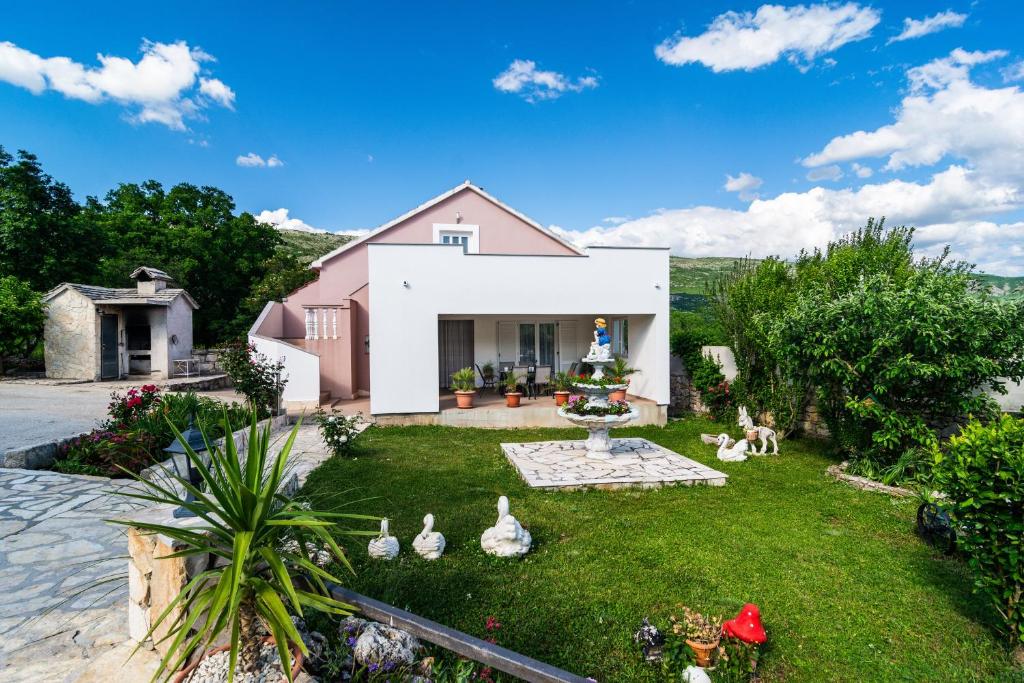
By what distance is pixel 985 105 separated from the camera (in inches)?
398

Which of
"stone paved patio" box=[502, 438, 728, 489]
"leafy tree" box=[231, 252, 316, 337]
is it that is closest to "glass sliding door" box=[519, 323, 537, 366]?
"stone paved patio" box=[502, 438, 728, 489]

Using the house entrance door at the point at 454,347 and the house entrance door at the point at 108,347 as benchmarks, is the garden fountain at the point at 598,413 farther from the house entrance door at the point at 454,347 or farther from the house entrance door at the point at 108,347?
the house entrance door at the point at 108,347

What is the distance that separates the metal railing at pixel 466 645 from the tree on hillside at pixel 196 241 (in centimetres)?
2847

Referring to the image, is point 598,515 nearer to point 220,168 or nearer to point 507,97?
point 507,97

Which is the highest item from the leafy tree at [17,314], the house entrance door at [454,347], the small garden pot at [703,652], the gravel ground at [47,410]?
the leafy tree at [17,314]

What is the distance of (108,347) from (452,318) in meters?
13.4

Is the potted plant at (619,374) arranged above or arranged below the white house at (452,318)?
below

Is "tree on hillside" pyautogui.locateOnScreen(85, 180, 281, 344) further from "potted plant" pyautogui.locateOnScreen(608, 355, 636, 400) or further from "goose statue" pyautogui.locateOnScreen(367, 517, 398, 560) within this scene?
"goose statue" pyautogui.locateOnScreen(367, 517, 398, 560)

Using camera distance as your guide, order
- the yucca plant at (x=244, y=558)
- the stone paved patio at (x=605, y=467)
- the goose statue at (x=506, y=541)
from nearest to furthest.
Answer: the yucca plant at (x=244, y=558) < the goose statue at (x=506, y=541) < the stone paved patio at (x=605, y=467)

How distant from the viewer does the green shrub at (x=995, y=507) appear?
316cm

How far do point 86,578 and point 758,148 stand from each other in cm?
2064

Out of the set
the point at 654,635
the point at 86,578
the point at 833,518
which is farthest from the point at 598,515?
the point at 86,578

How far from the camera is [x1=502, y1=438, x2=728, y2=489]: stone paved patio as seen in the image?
7.43 m

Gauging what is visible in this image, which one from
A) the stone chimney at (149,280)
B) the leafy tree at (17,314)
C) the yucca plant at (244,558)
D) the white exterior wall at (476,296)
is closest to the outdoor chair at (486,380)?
the white exterior wall at (476,296)
